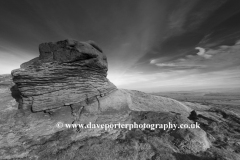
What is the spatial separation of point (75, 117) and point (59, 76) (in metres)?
6.35

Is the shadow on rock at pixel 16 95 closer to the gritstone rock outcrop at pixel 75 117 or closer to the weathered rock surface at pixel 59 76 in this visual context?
the gritstone rock outcrop at pixel 75 117

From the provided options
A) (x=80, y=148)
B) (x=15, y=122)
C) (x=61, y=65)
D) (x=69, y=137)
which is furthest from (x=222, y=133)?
(x=15, y=122)

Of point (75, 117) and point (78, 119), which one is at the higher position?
point (75, 117)

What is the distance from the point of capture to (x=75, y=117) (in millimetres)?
12922

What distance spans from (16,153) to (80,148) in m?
4.73

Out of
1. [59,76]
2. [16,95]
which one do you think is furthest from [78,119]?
[16,95]

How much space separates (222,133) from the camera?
36.5 feet

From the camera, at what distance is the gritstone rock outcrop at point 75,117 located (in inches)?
311

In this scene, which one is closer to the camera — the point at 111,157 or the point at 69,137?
the point at 111,157

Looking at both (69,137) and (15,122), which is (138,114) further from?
Result: (15,122)

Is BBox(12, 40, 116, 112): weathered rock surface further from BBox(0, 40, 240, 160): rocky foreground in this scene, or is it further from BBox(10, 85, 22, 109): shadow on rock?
BBox(10, 85, 22, 109): shadow on rock

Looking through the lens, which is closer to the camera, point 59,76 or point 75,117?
point 75,117

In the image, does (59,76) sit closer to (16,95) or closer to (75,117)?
(75,117)

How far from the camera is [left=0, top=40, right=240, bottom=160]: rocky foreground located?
7750 millimetres
